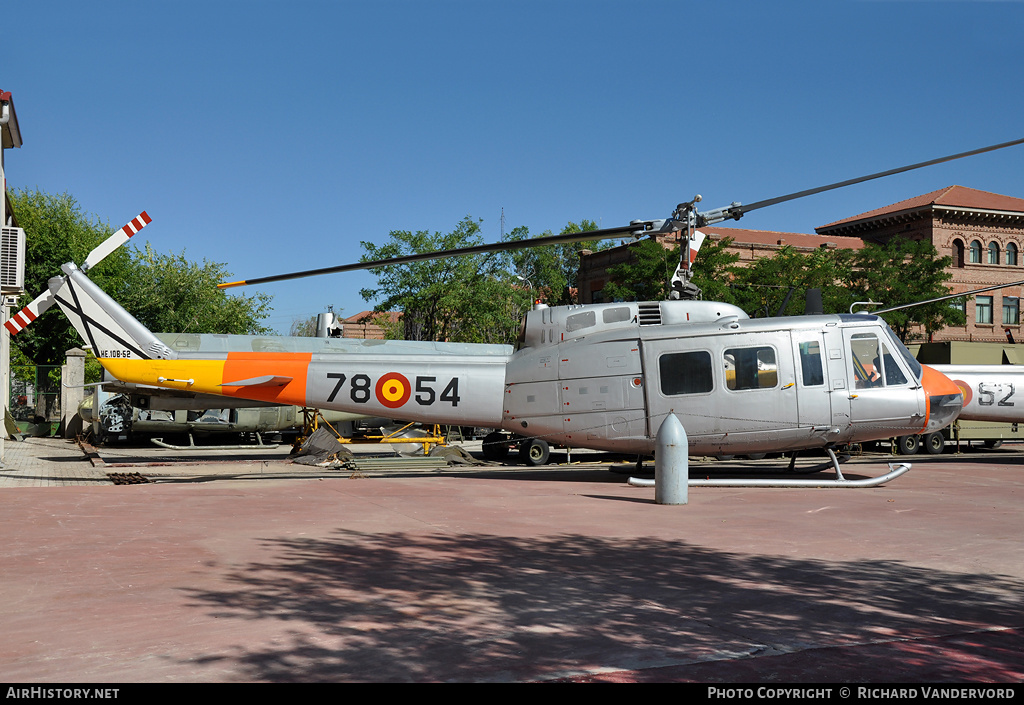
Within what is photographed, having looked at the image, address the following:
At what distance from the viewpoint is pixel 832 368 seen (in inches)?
539

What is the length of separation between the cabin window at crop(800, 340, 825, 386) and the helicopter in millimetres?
17

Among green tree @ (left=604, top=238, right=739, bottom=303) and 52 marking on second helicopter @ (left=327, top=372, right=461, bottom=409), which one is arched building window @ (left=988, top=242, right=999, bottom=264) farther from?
52 marking on second helicopter @ (left=327, top=372, right=461, bottom=409)

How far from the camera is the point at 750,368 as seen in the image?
1380cm

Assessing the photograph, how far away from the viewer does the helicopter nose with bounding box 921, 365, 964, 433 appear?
549 inches

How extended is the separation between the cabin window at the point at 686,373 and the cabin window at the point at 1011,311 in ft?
178

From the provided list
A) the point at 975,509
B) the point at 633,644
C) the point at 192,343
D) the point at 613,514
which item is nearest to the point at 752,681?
the point at 633,644

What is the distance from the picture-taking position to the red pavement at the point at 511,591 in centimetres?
437

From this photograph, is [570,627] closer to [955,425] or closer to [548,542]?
[548,542]

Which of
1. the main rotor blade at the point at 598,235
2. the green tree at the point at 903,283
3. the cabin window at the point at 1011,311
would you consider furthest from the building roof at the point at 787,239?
the main rotor blade at the point at 598,235

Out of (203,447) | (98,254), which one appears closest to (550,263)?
(203,447)

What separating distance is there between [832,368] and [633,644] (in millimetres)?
10296

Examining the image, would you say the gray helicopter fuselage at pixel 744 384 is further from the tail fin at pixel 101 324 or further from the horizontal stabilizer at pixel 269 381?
the tail fin at pixel 101 324

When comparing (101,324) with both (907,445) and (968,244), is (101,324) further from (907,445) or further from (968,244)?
(968,244)

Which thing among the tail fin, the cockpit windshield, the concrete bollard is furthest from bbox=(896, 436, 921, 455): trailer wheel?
the tail fin
